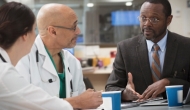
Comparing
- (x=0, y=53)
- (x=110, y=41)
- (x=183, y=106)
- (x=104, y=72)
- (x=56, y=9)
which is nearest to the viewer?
(x=0, y=53)

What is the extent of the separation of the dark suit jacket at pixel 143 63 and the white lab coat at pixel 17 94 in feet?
2.59

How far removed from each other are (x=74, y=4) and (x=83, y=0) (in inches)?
6.4

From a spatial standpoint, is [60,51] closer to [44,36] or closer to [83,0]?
[44,36]

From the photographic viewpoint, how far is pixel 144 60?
208 cm

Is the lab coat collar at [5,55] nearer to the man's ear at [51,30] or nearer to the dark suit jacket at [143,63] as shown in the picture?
the man's ear at [51,30]

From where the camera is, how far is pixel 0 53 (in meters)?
1.32

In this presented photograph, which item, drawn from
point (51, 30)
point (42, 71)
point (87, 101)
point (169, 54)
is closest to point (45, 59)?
point (42, 71)

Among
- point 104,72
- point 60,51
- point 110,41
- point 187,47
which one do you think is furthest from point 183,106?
point 110,41

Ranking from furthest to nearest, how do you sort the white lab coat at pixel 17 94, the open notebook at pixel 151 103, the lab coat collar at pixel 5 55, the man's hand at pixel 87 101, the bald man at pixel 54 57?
1. the bald man at pixel 54 57
2. the open notebook at pixel 151 103
3. the man's hand at pixel 87 101
4. the lab coat collar at pixel 5 55
5. the white lab coat at pixel 17 94

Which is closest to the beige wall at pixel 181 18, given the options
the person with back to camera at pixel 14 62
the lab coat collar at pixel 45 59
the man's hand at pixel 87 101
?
the lab coat collar at pixel 45 59

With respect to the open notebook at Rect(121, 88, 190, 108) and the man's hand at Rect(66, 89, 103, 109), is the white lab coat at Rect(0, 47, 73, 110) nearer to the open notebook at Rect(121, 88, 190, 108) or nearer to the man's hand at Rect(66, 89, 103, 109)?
the man's hand at Rect(66, 89, 103, 109)

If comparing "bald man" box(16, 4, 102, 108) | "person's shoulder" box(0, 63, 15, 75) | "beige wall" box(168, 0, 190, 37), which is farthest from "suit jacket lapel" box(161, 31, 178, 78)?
"beige wall" box(168, 0, 190, 37)

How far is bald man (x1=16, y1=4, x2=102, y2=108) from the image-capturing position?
194 centimetres

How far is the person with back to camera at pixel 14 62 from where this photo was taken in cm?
122
